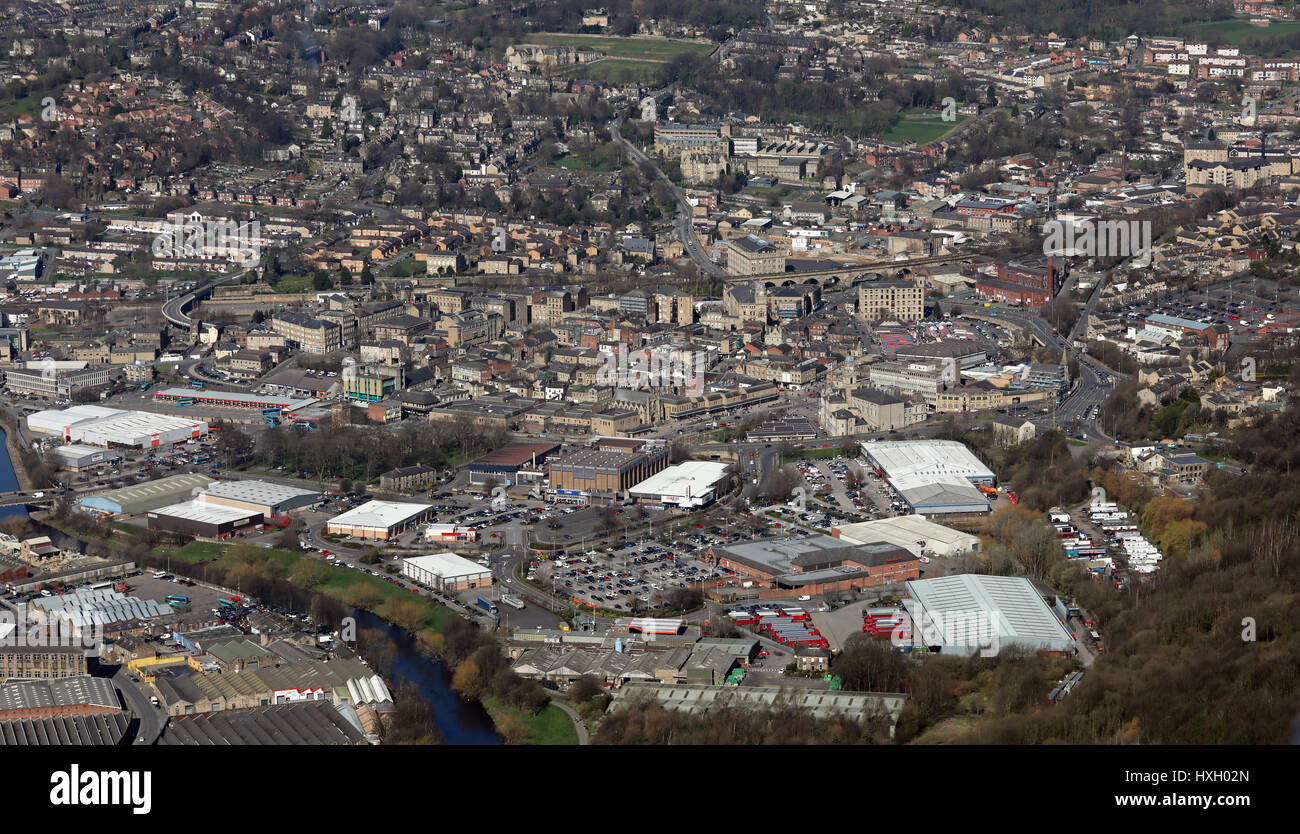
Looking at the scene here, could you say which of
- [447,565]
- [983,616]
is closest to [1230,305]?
[983,616]

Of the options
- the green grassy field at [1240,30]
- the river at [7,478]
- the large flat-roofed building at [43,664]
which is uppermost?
the green grassy field at [1240,30]

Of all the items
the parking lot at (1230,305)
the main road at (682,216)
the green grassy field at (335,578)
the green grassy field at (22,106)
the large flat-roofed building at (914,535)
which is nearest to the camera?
the green grassy field at (335,578)

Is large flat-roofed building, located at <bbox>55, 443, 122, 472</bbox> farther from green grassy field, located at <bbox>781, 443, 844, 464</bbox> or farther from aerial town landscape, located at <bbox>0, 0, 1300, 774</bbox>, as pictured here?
green grassy field, located at <bbox>781, 443, 844, 464</bbox>

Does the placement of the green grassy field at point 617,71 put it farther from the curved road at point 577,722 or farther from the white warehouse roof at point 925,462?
the curved road at point 577,722

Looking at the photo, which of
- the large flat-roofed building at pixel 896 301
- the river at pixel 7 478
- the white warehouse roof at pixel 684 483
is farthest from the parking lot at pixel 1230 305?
the river at pixel 7 478

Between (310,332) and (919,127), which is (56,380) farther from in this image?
(919,127)

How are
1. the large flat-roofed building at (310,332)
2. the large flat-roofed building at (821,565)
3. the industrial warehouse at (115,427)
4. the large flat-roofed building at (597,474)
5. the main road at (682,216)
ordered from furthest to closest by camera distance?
the main road at (682,216) < the large flat-roofed building at (310,332) < the industrial warehouse at (115,427) < the large flat-roofed building at (597,474) < the large flat-roofed building at (821,565)

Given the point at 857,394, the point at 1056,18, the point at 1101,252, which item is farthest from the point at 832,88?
the point at 857,394
